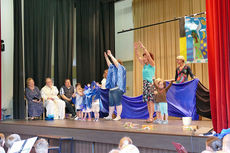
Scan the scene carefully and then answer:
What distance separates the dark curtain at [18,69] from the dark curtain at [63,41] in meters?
1.28

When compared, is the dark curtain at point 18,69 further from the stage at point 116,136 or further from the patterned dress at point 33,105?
the stage at point 116,136

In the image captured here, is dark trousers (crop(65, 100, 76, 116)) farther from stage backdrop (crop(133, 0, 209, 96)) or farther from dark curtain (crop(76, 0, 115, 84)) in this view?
stage backdrop (crop(133, 0, 209, 96))

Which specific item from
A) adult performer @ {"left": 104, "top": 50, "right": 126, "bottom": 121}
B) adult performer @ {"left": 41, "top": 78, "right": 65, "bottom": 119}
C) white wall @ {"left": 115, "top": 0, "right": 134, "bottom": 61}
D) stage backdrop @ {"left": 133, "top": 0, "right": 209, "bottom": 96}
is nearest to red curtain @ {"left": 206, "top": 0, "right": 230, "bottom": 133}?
adult performer @ {"left": 104, "top": 50, "right": 126, "bottom": 121}

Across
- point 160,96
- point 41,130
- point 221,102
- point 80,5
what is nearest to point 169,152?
point 221,102

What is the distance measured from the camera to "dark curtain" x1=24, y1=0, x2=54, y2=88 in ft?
25.5

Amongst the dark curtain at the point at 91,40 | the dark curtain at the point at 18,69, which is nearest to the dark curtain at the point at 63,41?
the dark curtain at the point at 91,40

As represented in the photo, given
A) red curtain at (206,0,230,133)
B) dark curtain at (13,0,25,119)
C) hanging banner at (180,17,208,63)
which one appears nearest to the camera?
red curtain at (206,0,230,133)

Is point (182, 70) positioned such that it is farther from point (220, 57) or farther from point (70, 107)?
point (70, 107)

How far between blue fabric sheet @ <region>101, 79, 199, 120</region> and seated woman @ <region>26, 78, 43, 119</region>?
2096 mm

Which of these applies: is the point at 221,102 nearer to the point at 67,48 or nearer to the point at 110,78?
the point at 110,78

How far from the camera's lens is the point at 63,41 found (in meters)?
8.70

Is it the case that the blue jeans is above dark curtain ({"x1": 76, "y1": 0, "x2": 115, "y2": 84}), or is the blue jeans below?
below

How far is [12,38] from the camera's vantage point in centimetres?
764

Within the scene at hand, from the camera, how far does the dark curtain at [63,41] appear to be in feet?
27.6
